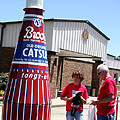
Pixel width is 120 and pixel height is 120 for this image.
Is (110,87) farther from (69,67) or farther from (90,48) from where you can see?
(69,67)

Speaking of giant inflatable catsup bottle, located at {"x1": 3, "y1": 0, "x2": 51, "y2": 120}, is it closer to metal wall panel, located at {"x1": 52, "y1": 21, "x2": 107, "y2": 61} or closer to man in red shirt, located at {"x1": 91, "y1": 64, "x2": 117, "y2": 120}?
man in red shirt, located at {"x1": 91, "y1": 64, "x2": 117, "y2": 120}

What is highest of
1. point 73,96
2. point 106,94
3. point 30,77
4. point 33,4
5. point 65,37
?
point 65,37

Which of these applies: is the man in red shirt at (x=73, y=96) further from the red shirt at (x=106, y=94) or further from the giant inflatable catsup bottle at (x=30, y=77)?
the giant inflatable catsup bottle at (x=30, y=77)

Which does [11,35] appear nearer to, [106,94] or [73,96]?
[73,96]

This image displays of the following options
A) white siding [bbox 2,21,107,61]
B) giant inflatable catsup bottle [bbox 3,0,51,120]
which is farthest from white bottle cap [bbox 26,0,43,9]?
white siding [bbox 2,21,107,61]

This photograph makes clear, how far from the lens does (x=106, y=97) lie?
192 inches

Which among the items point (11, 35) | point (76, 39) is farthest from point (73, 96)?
point (11, 35)

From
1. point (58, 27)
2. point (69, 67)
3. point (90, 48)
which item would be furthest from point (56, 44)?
point (69, 67)

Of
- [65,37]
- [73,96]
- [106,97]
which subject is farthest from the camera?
[65,37]

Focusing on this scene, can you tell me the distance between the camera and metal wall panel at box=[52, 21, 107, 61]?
17578mm

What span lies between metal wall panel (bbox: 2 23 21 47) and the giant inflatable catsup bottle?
530 inches

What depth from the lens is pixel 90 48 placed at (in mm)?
20531

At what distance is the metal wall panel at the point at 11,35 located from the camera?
18372mm

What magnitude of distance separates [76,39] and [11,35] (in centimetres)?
436
